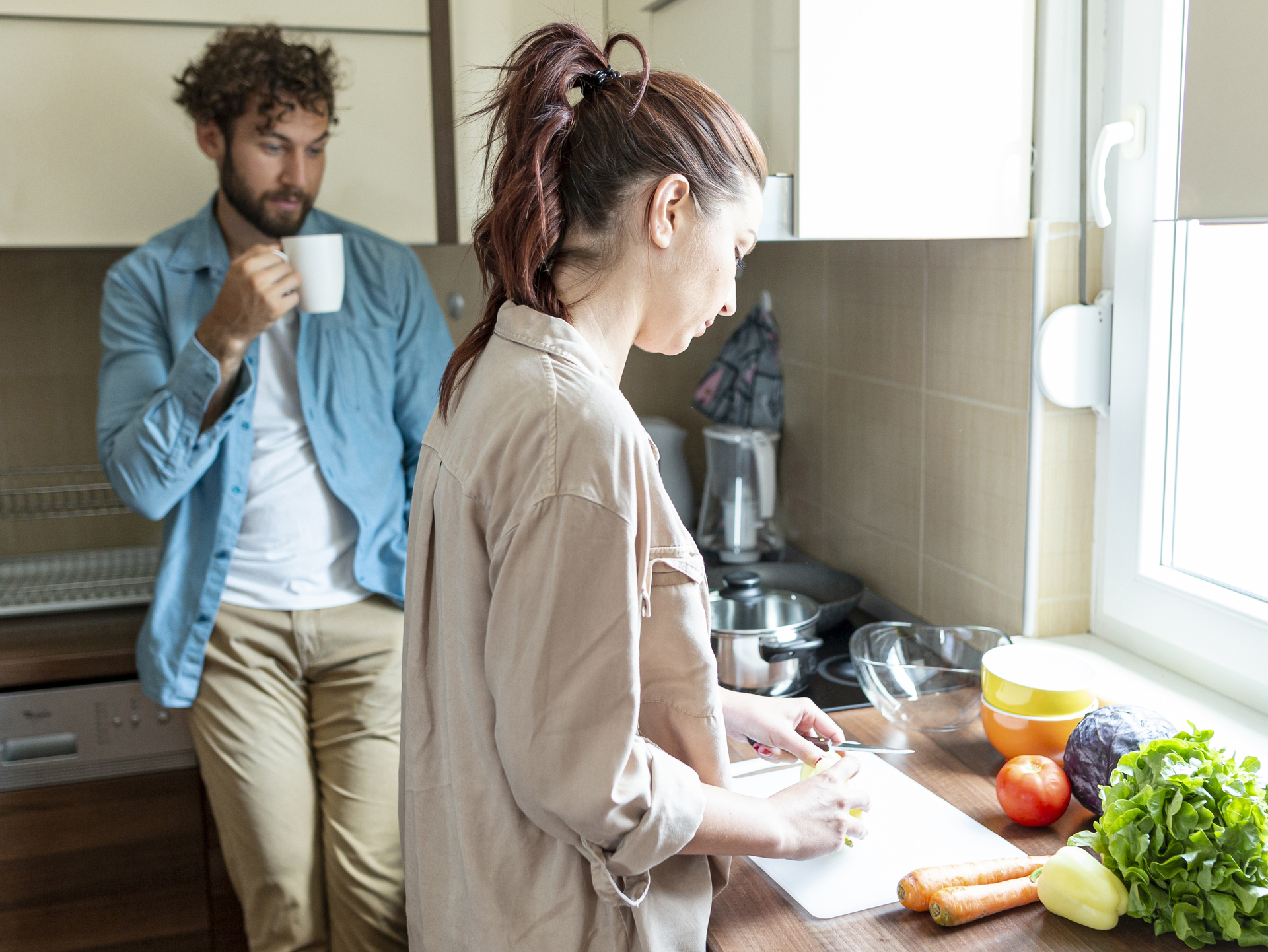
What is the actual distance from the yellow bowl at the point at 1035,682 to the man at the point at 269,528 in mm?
916

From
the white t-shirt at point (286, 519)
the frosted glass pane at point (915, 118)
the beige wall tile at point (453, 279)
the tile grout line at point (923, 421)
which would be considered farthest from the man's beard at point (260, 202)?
the tile grout line at point (923, 421)

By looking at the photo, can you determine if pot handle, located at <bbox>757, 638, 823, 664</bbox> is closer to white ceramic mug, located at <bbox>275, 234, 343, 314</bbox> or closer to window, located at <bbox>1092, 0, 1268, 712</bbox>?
window, located at <bbox>1092, 0, 1268, 712</bbox>

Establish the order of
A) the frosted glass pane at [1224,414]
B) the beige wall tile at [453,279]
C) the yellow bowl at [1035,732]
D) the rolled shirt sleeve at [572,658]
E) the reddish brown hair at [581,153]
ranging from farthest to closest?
the beige wall tile at [453,279] → the frosted glass pane at [1224,414] → the yellow bowl at [1035,732] → the reddish brown hair at [581,153] → the rolled shirt sleeve at [572,658]

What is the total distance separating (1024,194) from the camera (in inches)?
52.5

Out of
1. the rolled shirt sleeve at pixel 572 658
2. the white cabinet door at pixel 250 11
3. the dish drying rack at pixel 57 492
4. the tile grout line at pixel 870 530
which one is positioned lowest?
the tile grout line at pixel 870 530

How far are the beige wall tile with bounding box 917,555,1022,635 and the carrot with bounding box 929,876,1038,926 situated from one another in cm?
60

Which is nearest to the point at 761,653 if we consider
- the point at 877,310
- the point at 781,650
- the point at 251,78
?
A: the point at 781,650

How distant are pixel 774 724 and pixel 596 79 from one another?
24.3 inches

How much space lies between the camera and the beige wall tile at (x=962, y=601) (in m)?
1.44

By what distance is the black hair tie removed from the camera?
857 mm

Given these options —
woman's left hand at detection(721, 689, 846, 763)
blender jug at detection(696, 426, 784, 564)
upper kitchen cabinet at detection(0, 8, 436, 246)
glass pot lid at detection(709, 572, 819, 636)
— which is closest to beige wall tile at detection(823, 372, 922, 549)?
blender jug at detection(696, 426, 784, 564)

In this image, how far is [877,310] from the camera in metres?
1.70

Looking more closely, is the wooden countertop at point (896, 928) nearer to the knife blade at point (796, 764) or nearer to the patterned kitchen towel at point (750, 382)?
the knife blade at point (796, 764)

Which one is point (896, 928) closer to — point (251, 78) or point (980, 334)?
point (980, 334)
